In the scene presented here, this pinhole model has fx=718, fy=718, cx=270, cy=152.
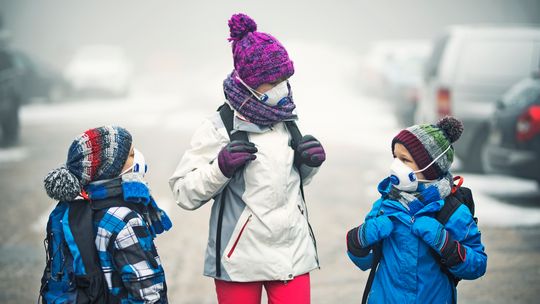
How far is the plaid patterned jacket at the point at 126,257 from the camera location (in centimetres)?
294

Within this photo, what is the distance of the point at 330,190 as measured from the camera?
9.41m

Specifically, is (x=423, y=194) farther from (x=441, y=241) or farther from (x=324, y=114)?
(x=324, y=114)

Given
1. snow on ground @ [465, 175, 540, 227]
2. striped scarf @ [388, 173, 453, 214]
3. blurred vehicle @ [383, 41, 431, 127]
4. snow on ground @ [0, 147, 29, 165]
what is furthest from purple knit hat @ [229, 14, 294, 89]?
blurred vehicle @ [383, 41, 431, 127]

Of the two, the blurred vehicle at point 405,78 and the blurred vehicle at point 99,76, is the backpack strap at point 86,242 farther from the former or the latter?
the blurred vehicle at point 99,76

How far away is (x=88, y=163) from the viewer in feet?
9.96

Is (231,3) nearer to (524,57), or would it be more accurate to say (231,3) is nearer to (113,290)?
(524,57)

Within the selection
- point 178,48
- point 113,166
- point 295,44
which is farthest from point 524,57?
point 178,48

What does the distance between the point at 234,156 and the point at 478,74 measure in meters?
8.00

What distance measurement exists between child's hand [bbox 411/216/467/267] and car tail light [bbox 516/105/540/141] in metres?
5.75

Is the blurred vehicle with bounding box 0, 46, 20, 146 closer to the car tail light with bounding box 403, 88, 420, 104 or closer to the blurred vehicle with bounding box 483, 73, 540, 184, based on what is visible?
the car tail light with bounding box 403, 88, 420, 104

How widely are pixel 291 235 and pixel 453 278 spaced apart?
0.75 meters

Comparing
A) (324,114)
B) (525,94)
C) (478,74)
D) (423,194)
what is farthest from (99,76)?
(423,194)

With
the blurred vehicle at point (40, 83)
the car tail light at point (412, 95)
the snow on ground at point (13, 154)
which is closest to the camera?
the snow on ground at point (13, 154)

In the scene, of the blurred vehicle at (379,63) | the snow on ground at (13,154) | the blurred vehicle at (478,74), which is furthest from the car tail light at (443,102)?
the blurred vehicle at (379,63)
